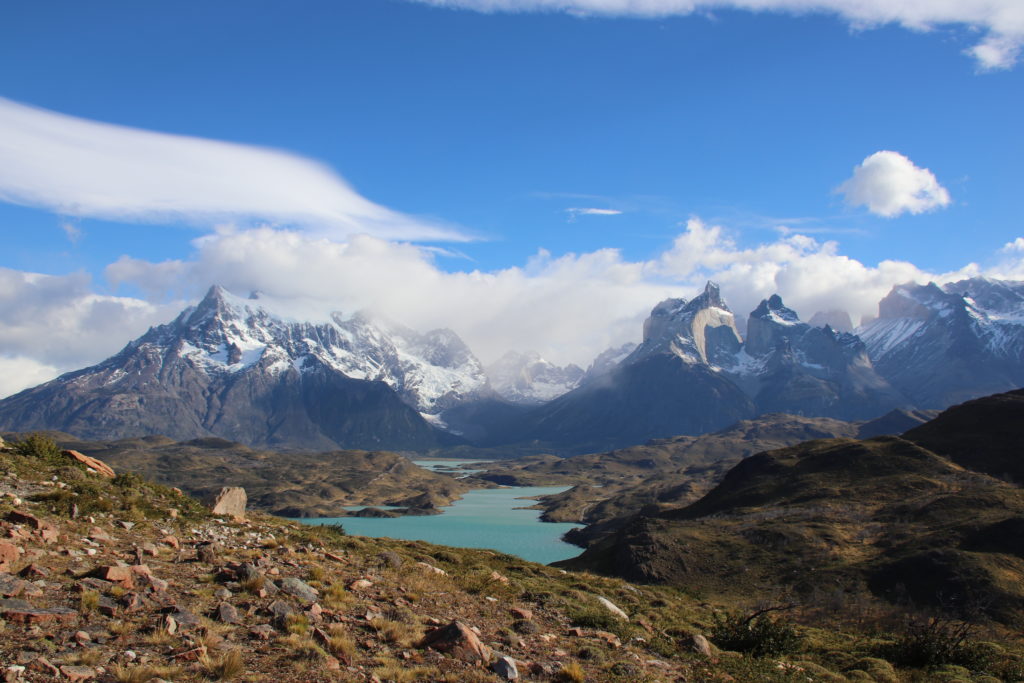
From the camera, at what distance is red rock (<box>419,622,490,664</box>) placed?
57.9 ft

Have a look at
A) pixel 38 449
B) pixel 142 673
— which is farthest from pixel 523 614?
→ pixel 38 449

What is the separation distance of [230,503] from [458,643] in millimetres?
20480

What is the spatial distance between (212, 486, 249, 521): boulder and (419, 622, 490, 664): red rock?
15.9m

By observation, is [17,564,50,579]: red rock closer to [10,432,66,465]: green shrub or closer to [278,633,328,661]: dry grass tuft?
[278,633,328,661]: dry grass tuft

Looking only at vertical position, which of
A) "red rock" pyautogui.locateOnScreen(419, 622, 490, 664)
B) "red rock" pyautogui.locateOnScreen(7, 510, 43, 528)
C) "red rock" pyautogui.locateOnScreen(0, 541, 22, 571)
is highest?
"red rock" pyautogui.locateOnScreen(7, 510, 43, 528)

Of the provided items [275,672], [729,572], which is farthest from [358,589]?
[729,572]

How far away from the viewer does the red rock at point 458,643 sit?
17.7m

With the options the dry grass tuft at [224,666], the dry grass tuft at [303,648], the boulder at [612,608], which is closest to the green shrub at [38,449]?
the dry grass tuft at [303,648]

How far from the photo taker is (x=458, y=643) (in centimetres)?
1806

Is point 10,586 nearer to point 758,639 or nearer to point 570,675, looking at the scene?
point 570,675

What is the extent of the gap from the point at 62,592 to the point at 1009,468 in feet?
499

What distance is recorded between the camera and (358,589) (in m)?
22.7

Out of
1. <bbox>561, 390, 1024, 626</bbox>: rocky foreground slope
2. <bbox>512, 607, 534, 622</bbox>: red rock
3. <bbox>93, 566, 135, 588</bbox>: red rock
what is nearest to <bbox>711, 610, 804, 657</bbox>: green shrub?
<bbox>512, 607, 534, 622</bbox>: red rock

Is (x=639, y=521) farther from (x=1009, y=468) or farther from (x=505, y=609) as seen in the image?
(x=505, y=609)
